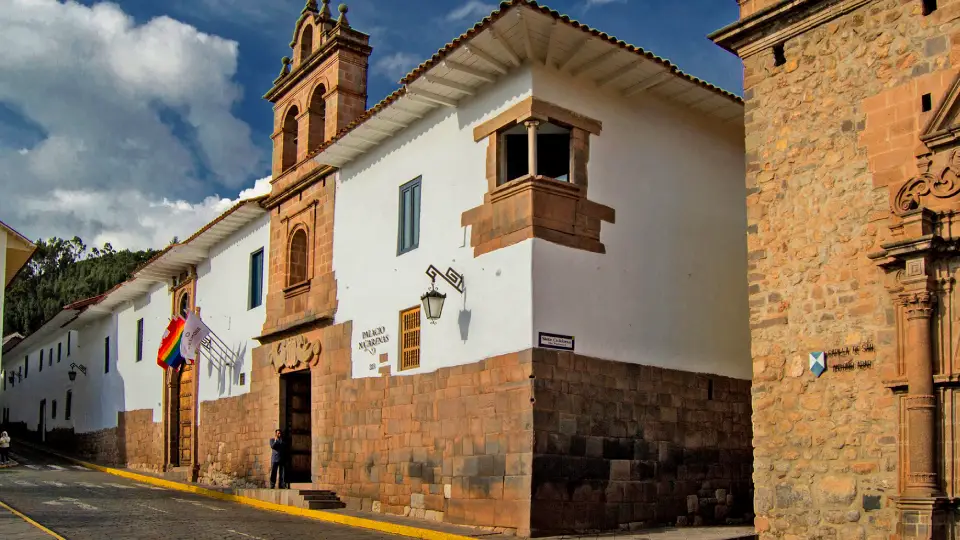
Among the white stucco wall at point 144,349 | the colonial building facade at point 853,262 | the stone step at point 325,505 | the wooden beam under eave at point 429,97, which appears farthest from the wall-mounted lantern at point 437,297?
the white stucco wall at point 144,349

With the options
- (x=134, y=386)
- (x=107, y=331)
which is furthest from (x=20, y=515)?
(x=107, y=331)

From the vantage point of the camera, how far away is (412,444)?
15047 mm

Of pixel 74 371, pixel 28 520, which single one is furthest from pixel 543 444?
pixel 74 371

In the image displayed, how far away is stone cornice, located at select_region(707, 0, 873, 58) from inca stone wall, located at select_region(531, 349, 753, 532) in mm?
4554

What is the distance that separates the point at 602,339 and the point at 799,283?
353cm

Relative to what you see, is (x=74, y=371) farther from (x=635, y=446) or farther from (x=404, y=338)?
(x=635, y=446)

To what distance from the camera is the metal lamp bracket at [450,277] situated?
14.4 m

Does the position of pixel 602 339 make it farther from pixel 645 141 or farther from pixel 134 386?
pixel 134 386

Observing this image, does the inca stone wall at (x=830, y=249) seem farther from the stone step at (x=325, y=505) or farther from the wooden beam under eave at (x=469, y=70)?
the stone step at (x=325, y=505)

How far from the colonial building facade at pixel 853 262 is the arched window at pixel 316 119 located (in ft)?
34.5

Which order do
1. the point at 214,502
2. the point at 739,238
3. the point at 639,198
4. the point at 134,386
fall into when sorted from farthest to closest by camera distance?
1. the point at 134,386
2. the point at 214,502
3. the point at 739,238
4. the point at 639,198

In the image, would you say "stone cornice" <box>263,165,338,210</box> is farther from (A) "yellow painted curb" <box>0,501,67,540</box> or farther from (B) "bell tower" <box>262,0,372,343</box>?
(A) "yellow painted curb" <box>0,501,67,540</box>

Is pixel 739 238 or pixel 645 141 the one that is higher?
pixel 645 141

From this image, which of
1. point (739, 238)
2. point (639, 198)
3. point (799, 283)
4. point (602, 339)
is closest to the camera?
point (799, 283)
